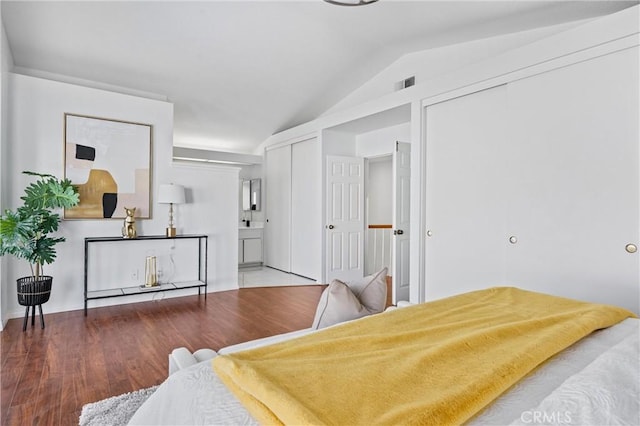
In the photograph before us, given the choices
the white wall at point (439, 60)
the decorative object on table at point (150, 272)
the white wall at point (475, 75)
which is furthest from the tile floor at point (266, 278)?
the white wall at point (439, 60)

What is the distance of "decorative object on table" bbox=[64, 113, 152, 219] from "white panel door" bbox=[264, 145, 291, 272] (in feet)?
8.36

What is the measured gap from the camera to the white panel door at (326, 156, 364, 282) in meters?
5.48

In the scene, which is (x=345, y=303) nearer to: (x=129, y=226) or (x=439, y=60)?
(x=129, y=226)

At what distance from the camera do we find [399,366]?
1.00 m

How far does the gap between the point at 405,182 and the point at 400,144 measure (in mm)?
484

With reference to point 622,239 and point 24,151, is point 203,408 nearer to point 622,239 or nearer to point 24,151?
point 622,239

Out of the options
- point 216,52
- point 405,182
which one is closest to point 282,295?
point 405,182

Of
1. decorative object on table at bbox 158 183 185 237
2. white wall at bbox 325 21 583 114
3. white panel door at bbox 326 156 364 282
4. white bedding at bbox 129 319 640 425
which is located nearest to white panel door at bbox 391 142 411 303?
white wall at bbox 325 21 583 114

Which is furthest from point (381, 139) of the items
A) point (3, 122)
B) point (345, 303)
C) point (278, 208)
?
point (3, 122)

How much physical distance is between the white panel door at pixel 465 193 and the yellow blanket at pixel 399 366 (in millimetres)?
1836

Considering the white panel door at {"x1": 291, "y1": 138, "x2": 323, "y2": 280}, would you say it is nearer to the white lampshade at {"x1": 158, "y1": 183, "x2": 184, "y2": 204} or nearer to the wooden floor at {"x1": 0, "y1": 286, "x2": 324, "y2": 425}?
the wooden floor at {"x1": 0, "y1": 286, "x2": 324, "y2": 425}

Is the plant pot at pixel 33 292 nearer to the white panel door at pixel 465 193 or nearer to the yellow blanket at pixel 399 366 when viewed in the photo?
the yellow blanket at pixel 399 366

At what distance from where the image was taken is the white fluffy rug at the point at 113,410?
1869 millimetres

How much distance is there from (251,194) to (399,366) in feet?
22.4
